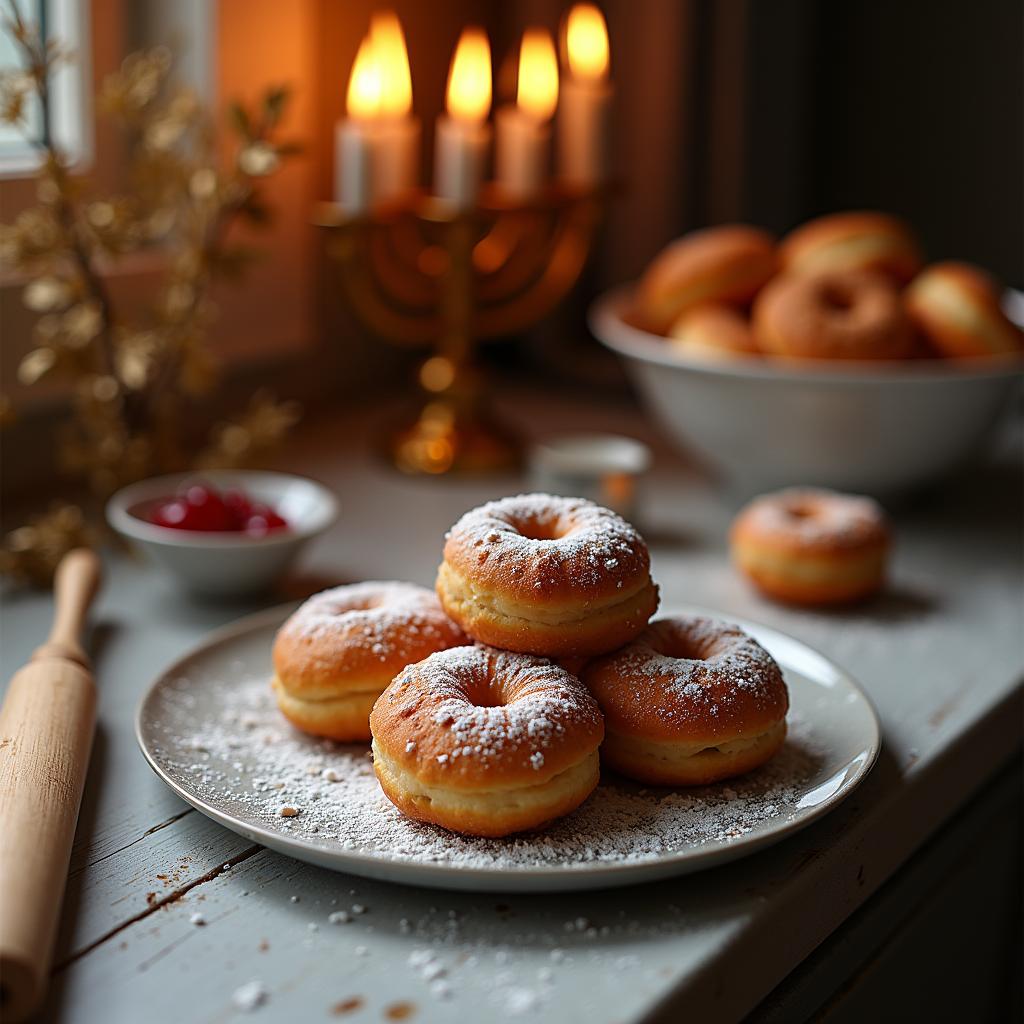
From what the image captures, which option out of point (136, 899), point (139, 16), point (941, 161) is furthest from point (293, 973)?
point (941, 161)

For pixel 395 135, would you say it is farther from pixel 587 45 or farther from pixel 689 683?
pixel 689 683

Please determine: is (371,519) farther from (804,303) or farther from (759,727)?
(759,727)

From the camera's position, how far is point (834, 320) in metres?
1.29

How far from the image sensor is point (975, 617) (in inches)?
43.9

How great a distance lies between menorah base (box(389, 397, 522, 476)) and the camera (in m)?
1.48

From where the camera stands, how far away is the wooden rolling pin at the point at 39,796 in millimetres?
564

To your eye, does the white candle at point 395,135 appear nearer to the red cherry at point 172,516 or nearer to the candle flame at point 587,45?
the candle flame at point 587,45

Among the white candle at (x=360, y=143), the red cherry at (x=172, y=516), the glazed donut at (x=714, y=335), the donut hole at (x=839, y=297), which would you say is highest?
the white candle at (x=360, y=143)

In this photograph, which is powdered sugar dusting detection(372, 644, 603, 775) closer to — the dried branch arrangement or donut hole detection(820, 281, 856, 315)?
the dried branch arrangement

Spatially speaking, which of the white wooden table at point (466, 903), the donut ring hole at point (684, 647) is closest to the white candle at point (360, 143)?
the white wooden table at point (466, 903)

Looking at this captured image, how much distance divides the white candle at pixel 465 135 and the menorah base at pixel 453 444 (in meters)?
0.24

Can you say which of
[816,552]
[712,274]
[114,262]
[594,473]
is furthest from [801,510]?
[114,262]

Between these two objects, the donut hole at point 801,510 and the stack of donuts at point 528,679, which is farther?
the donut hole at point 801,510

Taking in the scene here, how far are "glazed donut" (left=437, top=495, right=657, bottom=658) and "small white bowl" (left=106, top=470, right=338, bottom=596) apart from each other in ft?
1.04
